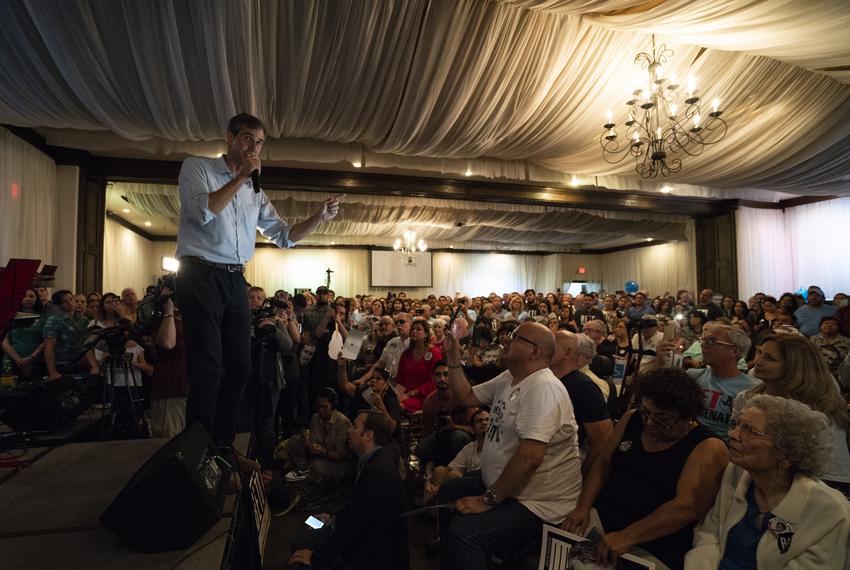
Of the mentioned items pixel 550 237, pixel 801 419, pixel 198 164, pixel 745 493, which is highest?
pixel 550 237

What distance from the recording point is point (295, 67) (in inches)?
156

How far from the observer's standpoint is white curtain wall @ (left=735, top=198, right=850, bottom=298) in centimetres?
967

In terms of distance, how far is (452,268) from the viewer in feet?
56.2

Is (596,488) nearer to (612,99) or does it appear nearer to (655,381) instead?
(655,381)

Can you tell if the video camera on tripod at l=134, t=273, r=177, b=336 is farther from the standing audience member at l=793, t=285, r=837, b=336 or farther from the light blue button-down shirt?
the standing audience member at l=793, t=285, r=837, b=336

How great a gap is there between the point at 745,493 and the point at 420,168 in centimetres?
610

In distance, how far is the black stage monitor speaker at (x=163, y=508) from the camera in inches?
50.1

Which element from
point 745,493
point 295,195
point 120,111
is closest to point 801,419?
point 745,493

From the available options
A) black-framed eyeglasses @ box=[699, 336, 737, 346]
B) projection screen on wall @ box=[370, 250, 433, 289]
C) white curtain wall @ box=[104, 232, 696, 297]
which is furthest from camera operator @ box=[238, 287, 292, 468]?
projection screen on wall @ box=[370, 250, 433, 289]

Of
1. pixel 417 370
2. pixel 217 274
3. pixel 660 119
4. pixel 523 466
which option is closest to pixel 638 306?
pixel 660 119

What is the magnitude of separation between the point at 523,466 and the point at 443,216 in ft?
25.6

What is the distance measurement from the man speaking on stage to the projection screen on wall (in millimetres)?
14093

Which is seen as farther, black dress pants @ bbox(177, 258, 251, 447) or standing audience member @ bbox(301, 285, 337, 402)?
standing audience member @ bbox(301, 285, 337, 402)

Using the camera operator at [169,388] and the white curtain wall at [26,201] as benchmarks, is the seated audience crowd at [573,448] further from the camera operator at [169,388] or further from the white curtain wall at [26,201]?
the white curtain wall at [26,201]
